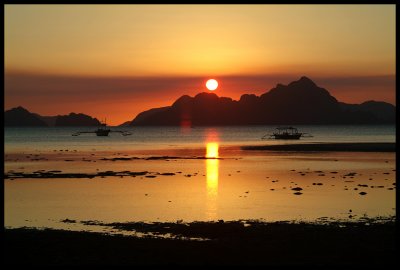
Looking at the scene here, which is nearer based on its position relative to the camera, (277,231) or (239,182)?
(277,231)

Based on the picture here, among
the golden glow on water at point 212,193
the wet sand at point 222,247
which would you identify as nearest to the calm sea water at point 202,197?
the golden glow on water at point 212,193

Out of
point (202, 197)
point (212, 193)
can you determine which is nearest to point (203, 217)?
point (202, 197)

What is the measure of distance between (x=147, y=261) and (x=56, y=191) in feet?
90.1

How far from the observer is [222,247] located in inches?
803

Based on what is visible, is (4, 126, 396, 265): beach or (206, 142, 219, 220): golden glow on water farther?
(206, 142, 219, 220): golden glow on water

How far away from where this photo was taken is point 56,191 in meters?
43.9

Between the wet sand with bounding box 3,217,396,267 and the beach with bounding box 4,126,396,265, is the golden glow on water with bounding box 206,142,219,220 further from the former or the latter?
the wet sand with bounding box 3,217,396,267

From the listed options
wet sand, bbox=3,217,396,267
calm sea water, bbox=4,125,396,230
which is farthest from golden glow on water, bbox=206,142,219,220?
wet sand, bbox=3,217,396,267

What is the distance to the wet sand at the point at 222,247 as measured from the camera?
59.0ft

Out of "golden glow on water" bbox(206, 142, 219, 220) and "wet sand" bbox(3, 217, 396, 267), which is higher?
"wet sand" bbox(3, 217, 396, 267)

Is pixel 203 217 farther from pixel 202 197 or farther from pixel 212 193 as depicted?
pixel 212 193

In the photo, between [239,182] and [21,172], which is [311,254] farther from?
[21,172]

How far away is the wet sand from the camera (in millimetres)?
17984
